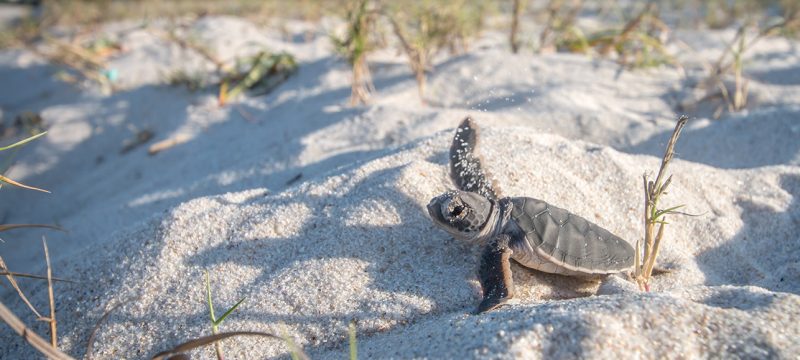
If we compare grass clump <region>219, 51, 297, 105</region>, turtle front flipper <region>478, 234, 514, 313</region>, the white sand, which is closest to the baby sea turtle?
turtle front flipper <region>478, 234, 514, 313</region>

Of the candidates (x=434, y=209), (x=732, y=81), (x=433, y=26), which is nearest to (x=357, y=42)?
(x=433, y=26)

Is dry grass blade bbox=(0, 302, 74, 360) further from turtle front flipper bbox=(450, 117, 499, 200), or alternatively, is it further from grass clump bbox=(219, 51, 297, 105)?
grass clump bbox=(219, 51, 297, 105)

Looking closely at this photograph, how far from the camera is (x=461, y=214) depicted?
1.40 meters

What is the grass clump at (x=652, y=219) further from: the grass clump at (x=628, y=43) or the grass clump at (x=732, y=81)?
the grass clump at (x=628, y=43)

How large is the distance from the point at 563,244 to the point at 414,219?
525mm

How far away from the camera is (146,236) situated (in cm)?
173

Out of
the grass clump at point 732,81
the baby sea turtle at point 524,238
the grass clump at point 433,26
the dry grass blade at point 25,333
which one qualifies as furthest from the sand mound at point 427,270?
the grass clump at point 433,26

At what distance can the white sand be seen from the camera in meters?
1.16

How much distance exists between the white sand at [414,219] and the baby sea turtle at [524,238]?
0.10 meters

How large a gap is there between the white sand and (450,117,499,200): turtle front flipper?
0.46ft

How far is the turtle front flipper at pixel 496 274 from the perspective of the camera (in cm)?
130

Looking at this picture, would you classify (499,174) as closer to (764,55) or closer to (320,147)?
(320,147)

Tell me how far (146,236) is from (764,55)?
15.3 ft

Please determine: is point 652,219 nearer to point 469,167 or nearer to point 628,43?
point 469,167
